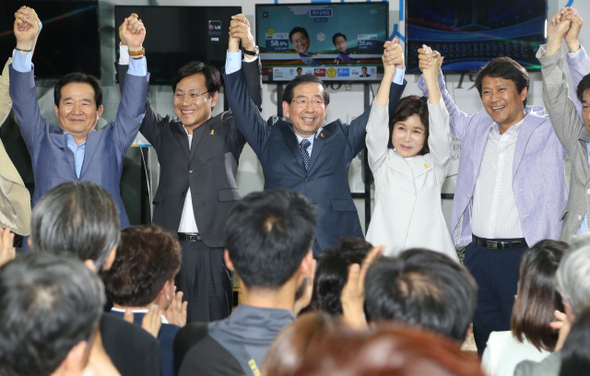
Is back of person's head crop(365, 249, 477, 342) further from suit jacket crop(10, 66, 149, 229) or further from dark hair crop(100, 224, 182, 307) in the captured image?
suit jacket crop(10, 66, 149, 229)

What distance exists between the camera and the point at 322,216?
9.36 ft

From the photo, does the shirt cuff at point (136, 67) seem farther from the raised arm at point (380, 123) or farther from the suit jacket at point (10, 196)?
the raised arm at point (380, 123)

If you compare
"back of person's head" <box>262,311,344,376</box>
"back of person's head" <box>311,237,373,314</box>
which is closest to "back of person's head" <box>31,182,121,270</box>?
"back of person's head" <box>311,237,373,314</box>

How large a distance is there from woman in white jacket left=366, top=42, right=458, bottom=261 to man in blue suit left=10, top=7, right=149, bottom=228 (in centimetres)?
108

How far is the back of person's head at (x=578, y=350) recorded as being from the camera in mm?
838

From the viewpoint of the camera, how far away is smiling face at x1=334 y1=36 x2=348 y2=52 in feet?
15.7

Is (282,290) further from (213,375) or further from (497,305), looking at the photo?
(497,305)

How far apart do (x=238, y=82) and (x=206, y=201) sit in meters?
0.57

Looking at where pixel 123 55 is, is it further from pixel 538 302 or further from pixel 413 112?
pixel 538 302

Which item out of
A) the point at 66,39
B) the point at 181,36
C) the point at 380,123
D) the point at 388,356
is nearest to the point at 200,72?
the point at 380,123

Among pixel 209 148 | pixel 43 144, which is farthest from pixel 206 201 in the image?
pixel 43 144

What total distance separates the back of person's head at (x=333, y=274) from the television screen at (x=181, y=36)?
10.7ft

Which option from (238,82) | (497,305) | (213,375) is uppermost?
(238,82)

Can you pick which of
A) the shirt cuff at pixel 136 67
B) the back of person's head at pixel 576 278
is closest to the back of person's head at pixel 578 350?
the back of person's head at pixel 576 278
